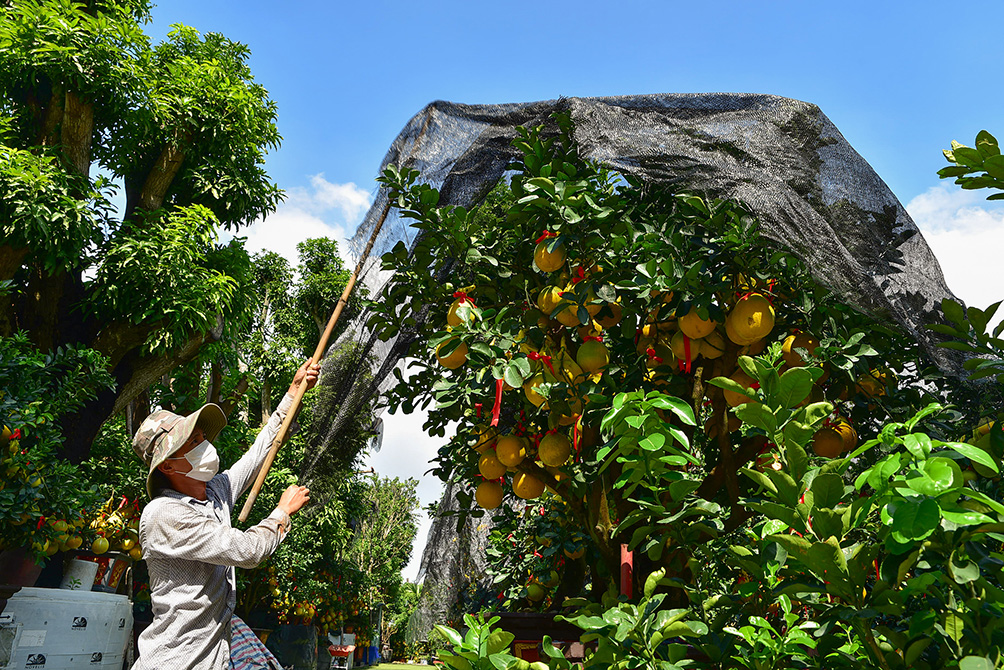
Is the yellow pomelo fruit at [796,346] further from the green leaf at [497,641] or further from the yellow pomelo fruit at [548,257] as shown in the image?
the green leaf at [497,641]

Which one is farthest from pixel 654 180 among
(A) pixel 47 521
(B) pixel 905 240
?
(A) pixel 47 521

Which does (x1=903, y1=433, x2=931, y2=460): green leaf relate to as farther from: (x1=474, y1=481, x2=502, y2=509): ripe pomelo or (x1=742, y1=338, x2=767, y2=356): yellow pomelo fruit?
(x1=474, y1=481, x2=502, y2=509): ripe pomelo

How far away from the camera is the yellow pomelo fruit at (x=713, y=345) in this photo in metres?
1.69

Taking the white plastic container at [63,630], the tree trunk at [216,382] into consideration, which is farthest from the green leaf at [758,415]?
the tree trunk at [216,382]

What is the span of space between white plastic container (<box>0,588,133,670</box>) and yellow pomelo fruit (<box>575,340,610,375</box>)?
4631mm

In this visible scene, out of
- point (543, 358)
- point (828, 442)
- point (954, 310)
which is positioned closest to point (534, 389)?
point (543, 358)

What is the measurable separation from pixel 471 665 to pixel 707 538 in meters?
0.65

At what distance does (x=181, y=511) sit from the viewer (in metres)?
1.74

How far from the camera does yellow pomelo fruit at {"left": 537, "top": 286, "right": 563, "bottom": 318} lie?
5.64 ft

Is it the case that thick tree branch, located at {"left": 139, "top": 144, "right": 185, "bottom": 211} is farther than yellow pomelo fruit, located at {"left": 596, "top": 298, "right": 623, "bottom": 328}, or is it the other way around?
thick tree branch, located at {"left": 139, "top": 144, "right": 185, "bottom": 211}

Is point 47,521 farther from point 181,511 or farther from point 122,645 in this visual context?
point 181,511

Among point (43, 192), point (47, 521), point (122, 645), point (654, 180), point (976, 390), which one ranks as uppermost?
point (43, 192)

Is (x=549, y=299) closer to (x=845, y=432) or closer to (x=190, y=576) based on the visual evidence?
(x=845, y=432)

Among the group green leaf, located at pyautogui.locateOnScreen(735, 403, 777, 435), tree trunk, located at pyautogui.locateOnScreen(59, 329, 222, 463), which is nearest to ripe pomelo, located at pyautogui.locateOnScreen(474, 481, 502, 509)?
green leaf, located at pyautogui.locateOnScreen(735, 403, 777, 435)
